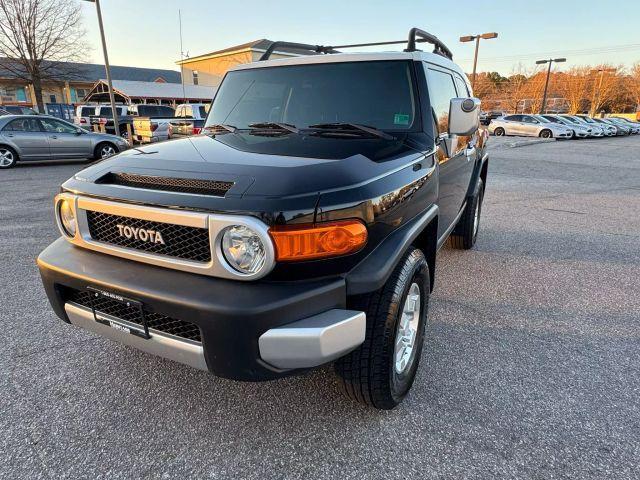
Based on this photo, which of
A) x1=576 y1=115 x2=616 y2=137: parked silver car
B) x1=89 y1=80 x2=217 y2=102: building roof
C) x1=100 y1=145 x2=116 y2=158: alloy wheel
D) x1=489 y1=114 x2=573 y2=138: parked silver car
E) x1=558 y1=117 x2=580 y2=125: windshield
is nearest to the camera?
x1=100 y1=145 x2=116 y2=158: alloy wheel

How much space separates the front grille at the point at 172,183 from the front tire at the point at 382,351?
0.77 metres

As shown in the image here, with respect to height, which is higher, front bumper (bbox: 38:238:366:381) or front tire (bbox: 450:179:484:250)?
front bumper (bbox: 38:238:366:381)

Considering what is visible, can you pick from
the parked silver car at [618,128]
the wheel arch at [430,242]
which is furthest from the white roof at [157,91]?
the wheel arch at [430,242]

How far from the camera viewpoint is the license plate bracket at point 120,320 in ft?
6.17

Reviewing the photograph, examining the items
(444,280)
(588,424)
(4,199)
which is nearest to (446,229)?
(444,280)

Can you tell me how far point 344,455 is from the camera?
202cm

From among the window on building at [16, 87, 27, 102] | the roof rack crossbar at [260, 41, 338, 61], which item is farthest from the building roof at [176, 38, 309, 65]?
the roof rack crossbar at [260, 41, 338, 61]

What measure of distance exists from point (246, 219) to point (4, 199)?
8.26m

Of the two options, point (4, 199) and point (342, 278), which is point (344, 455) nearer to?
point (342, 278)

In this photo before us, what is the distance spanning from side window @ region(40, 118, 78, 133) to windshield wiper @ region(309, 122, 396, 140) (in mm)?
12264

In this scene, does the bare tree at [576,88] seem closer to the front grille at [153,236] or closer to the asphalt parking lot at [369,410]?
the asphalt parking lot at [369,410]

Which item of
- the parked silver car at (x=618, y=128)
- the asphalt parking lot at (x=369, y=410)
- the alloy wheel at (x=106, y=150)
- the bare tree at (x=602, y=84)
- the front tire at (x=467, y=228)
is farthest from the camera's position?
the bare tree at (x=602, y=84)

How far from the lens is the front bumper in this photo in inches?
65.5

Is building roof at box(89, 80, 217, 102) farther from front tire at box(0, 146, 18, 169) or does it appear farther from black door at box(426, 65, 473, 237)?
black door at box(426, 65, 473, 237)
